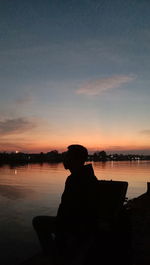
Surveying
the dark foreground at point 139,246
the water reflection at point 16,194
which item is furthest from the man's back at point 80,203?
the water reflection at point 16,194

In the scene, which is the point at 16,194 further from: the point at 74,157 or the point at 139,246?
the point at 74,157

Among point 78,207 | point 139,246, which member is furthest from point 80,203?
point 139,246

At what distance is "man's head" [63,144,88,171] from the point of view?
13.9ft

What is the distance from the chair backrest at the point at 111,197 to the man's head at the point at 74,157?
4.44ft

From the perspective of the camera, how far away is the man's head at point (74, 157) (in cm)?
423

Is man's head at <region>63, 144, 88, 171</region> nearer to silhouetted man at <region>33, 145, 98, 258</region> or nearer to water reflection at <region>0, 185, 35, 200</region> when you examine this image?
silhouetted man at <region>33, 145, 98, 258</region>

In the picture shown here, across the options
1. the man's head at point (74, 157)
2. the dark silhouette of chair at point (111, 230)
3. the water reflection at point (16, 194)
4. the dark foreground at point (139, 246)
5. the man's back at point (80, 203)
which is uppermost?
the man's head at point (74, 157)

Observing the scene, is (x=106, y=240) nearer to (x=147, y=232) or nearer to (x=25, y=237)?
(x=147, y=232)

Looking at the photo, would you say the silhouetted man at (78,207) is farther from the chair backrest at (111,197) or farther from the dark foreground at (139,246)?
the chair backrest at (111,197)

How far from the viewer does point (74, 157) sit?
13.9 ft

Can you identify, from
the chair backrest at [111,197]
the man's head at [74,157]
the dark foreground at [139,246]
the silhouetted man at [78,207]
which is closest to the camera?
the silhouetted man at [78,207]

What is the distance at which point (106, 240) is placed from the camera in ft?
14.8

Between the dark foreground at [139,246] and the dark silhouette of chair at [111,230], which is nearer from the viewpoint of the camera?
the dark silhouette of chair at [111,230]

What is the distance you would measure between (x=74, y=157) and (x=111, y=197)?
65.4 inches
